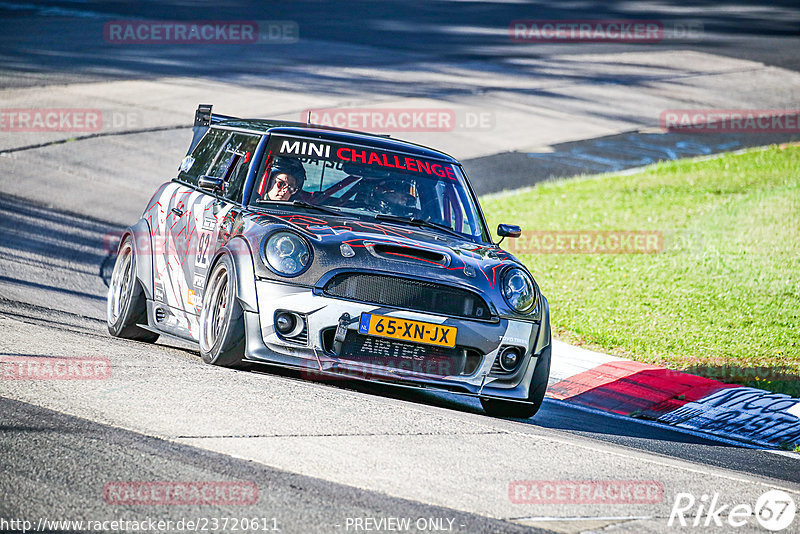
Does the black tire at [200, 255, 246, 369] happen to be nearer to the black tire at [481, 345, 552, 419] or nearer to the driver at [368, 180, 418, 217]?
the driver at [368, 180, 418, 217]

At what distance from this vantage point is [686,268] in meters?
12.8

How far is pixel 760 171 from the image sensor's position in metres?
19.2

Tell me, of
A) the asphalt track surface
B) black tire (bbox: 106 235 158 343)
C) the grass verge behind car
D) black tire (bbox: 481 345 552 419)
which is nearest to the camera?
the asphalt track surface

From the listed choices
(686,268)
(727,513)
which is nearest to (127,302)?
(727,513)

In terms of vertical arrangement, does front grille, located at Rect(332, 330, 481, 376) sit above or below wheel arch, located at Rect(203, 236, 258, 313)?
below

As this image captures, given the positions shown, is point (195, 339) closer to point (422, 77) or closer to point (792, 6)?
point (422, 77)

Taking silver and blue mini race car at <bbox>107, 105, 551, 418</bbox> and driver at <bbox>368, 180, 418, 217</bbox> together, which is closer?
silver and blue mini race car at <bbox>107, 105, 551, 418</bbox>

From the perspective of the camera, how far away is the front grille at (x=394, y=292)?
654 cm

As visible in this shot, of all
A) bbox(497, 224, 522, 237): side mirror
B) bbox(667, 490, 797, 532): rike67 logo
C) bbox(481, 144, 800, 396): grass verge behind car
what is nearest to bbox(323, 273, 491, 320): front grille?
bbox(497, 224, 522, 237): side mirror

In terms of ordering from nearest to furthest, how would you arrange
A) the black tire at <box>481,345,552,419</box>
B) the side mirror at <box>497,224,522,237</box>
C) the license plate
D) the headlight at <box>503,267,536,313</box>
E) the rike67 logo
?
the rike67 logo, the license plate, the headlight at <box>503,267,536,313</box>, the black tire at <box>481,345,552,419</box>, the side mirror at <box>497,224,522,237</box>

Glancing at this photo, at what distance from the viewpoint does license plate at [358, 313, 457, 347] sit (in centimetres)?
650

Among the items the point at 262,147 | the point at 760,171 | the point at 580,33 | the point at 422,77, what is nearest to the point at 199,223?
the point at 262,147

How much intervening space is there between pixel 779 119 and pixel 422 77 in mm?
7851

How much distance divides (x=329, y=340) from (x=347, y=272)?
0.41m
